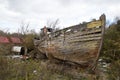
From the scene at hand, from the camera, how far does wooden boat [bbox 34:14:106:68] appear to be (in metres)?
8.99

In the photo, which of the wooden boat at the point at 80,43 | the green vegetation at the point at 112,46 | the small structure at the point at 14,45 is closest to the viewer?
the wooden boat at the point at 80,43

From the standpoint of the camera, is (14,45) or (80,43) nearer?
(80,43)

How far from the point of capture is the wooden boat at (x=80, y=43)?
8991mm

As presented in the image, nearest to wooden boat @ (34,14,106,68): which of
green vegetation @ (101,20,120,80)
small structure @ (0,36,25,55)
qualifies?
green vegetation @ (101,20,120,80)

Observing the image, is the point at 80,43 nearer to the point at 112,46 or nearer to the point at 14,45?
the point at 112,46

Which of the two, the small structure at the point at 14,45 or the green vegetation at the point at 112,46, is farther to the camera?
the small structure at the point at 14,45

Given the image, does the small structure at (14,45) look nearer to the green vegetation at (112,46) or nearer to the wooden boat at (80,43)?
the wooden boat at (80,43)

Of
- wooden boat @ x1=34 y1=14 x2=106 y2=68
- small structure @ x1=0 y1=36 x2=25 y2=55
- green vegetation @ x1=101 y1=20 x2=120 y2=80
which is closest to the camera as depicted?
wooden boat @ x1=34 y1=14 x2=106 y2=68

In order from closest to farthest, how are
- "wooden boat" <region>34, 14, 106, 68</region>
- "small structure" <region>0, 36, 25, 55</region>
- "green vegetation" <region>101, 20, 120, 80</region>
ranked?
1. "wooden boat" <region>34, 14, 106, 68</region>
2. "green vegetation" <region>101, 20, 120, 80</region>
3. "small structure" <region>0, 36, 25, 55</region>

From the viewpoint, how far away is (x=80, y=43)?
31.9 ft

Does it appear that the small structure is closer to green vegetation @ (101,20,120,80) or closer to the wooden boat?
the wooden boat

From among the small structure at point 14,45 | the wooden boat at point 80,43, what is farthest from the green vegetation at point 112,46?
the small structure at point 14,45

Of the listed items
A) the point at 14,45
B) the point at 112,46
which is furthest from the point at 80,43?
the point at 14,45

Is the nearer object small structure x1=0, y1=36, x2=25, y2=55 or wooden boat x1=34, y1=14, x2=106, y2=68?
wooden boat x1=34, y1=14, x2=106, y2=68
